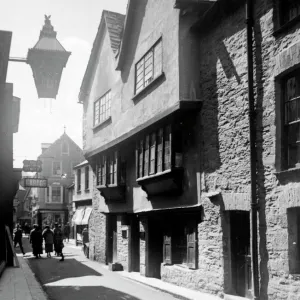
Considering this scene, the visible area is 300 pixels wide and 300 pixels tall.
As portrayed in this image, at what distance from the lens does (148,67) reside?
1586cm

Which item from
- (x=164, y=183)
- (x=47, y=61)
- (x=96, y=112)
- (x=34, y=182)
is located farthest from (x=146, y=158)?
(x=34, y=182)

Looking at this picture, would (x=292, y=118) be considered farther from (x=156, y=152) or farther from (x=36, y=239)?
(x=36, y=239)

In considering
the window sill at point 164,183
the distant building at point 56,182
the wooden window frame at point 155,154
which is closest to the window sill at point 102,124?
the wooden window frame at point 155,154

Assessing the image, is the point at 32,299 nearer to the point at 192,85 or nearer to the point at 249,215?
the point at 249,215

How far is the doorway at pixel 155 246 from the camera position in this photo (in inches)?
642

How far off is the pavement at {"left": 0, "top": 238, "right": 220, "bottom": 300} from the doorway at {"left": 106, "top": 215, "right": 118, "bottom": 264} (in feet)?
6.76

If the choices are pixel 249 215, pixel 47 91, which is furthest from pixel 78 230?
pixel 47 91

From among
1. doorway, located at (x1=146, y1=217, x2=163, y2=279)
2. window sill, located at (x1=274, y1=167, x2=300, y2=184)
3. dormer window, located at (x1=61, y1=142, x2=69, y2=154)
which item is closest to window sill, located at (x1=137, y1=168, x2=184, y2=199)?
doorway, located at (x1=146, y1=217, x2=163, y2=279)

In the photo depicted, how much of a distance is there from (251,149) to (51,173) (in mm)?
49163

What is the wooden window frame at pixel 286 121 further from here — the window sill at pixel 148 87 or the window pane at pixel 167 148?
the window sill at pixel 148 87

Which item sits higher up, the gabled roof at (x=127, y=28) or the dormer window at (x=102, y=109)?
the gabled roof at (x=127, y=28)

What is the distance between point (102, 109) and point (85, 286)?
9.17 meters

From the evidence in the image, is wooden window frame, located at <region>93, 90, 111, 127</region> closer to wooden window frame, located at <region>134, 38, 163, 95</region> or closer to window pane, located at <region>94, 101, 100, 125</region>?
window pane, located at <region>94, 101, 100, 125</region>

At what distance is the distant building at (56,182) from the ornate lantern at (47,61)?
49624 mm
